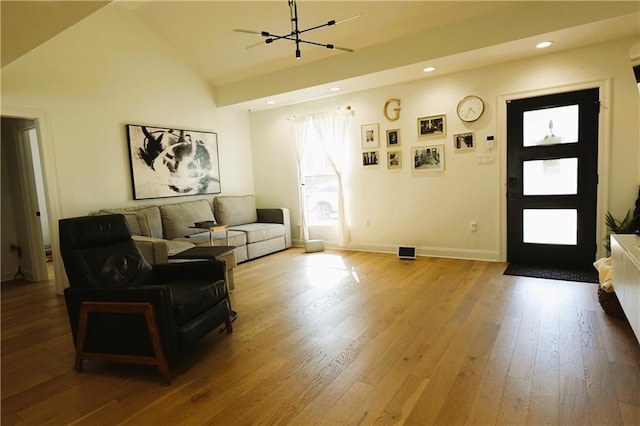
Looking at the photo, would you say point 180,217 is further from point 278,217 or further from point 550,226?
point 550,226

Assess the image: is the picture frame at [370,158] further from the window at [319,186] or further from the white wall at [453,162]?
the window at [319,186]

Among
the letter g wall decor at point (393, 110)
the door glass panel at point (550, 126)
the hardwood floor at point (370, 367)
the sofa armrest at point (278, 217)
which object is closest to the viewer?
the hardwood floor at point (370, 367)

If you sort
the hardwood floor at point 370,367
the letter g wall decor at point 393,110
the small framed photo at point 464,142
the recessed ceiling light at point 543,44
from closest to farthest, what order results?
the hardwood floor at point 370,367 < the recessed ceiling light at point 543,44 < the small framed photo at point 464,142 < the letter g wall decor at point 393,110

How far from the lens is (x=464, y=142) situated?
186 inches

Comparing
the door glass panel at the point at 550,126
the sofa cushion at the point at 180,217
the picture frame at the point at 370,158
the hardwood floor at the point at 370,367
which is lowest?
the hardwood floor at the point at 370,367

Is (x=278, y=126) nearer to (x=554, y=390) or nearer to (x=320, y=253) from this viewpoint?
→ (x=320, y=253)

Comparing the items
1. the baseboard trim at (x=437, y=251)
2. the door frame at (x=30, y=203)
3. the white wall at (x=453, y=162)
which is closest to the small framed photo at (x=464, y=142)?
the white wall at (x=453, y=162)

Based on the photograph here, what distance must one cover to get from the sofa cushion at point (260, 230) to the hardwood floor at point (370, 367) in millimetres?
1801

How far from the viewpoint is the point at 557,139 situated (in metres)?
4.18

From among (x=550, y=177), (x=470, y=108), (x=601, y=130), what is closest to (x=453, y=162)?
(x=470, y=108)

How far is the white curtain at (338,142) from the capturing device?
18.7 ft

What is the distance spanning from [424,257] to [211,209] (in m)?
3.38

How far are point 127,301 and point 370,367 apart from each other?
1.59m

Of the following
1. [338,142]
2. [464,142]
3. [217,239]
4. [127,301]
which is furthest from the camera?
[338,142]
